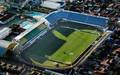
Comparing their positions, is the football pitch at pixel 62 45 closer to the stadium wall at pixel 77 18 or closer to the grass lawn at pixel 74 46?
the grass lawn at pixel 74 46

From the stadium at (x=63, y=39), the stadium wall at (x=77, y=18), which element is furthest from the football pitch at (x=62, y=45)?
the stadium wall at (x=77, y=18)

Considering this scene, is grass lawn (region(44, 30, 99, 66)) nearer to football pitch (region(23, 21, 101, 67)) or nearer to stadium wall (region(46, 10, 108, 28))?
football pitch (region(23, 21, 101, 67))

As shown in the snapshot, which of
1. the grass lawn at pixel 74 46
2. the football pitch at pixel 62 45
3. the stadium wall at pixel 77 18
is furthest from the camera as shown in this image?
the stadium wall at pixel 77 18

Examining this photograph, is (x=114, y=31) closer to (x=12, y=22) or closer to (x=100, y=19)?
(x=100, y=19)

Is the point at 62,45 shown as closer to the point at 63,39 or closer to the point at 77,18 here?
the point at 63,39

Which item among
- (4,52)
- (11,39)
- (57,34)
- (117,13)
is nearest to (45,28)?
(57,34)

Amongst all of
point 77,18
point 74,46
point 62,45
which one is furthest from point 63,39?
point 77,18

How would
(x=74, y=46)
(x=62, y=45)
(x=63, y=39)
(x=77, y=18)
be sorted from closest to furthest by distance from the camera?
(x=74, y=46), (x=62, y=45), (x=63, y=39), (x=77, y=18)
